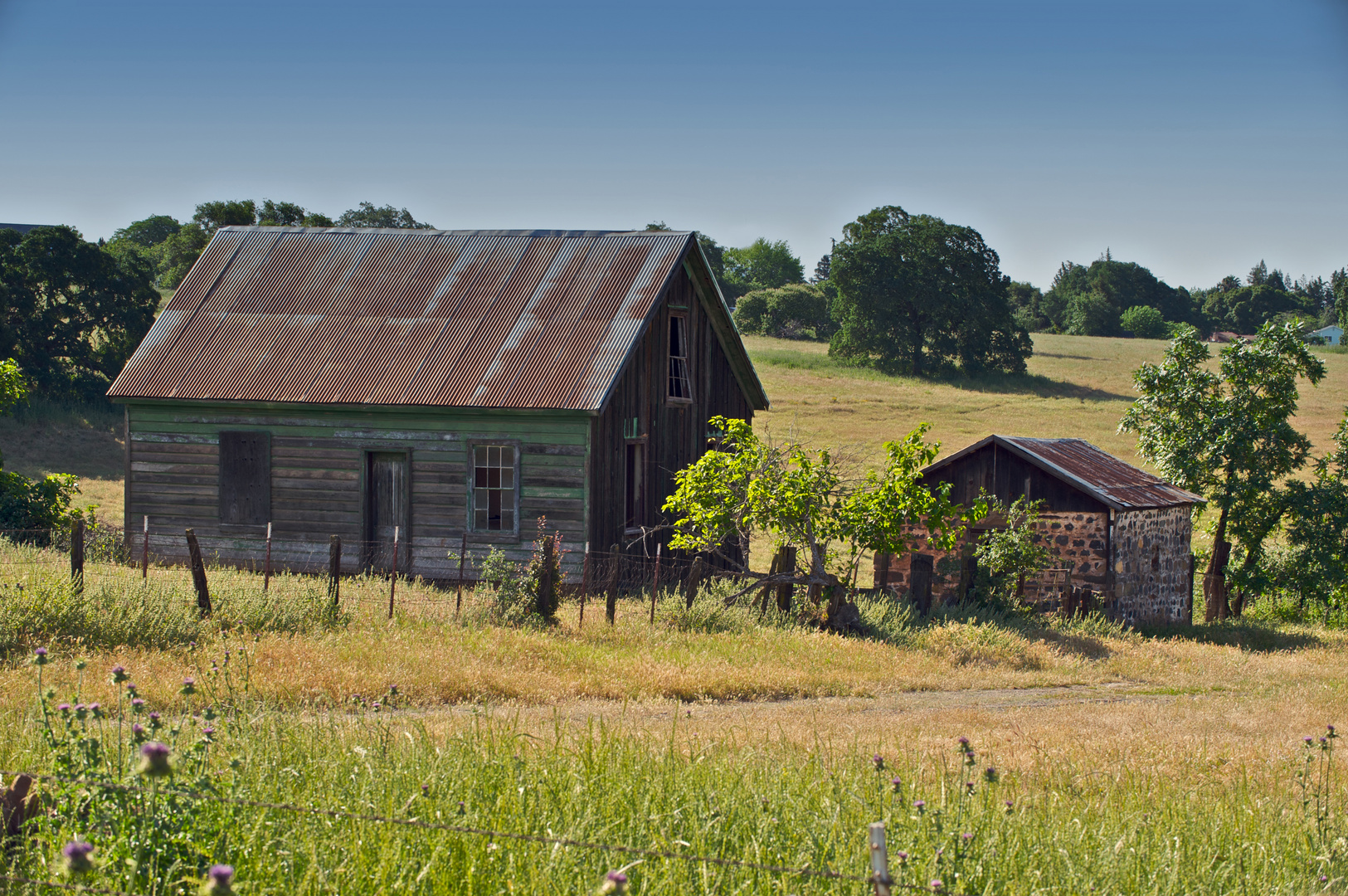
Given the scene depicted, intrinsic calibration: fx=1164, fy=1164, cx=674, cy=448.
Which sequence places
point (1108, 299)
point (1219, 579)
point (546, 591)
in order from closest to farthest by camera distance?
point (546, 591) < point (1219, 579) < point (1108, 299)

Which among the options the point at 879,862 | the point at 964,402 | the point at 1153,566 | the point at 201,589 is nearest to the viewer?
the point at 879,862

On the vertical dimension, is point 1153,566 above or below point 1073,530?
below

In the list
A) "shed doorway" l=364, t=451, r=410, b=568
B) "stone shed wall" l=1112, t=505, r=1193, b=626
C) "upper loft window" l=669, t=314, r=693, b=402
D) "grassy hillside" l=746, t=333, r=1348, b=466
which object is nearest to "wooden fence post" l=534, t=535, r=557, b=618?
"shed doorway" l=364, t=451, r=410, b=568

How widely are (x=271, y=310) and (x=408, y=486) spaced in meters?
4.45

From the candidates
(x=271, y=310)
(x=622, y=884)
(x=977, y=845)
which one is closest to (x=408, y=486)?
(x=271, y=310)

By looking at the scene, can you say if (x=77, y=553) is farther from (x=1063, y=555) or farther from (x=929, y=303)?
(x=929, y=303)

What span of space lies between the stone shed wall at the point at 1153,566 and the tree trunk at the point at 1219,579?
0.44m

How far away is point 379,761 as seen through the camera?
6.01m

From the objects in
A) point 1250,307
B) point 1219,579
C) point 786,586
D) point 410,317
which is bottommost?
point 1219,579

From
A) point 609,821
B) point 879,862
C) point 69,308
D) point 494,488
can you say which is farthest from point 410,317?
point 69,308

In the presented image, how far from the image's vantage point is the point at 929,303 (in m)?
65.4

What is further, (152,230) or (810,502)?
(152,230)

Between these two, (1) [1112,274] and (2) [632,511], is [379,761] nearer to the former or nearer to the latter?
(2) [632,511]

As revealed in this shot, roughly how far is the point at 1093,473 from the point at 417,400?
37.7 ft
